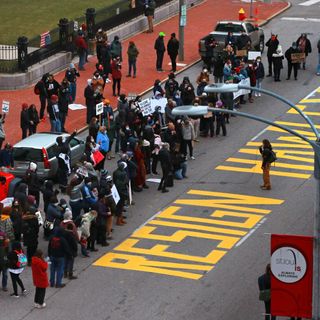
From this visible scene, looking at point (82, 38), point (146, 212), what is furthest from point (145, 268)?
point (82, 38)

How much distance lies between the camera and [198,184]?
123 ft

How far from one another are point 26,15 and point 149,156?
22.3 m

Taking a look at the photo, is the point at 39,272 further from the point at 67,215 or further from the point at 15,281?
the point at 67,215

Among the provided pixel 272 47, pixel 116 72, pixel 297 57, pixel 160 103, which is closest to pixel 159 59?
pixel 272 47

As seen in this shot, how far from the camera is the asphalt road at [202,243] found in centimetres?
2867

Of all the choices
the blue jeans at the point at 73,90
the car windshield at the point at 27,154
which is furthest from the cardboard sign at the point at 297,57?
the car windshield at the point at 27,154

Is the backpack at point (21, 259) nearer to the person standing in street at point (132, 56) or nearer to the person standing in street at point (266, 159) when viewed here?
the person standing in street at point (266, 159)

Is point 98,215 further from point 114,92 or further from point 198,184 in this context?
point 114,92

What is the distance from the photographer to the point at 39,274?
93.0 feet

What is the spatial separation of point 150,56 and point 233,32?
3588 millimetres

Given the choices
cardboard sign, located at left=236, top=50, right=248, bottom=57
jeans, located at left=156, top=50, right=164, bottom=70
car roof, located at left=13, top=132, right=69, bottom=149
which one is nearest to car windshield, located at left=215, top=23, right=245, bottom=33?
cardboard sign, located at left=236, top=50, right=248, bottom=57

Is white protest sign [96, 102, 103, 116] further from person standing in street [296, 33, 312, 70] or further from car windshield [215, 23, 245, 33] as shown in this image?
car windshield [215, 23, 245, 33]

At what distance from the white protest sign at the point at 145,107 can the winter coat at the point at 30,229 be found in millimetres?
9883

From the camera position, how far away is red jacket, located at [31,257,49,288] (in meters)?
28.3
